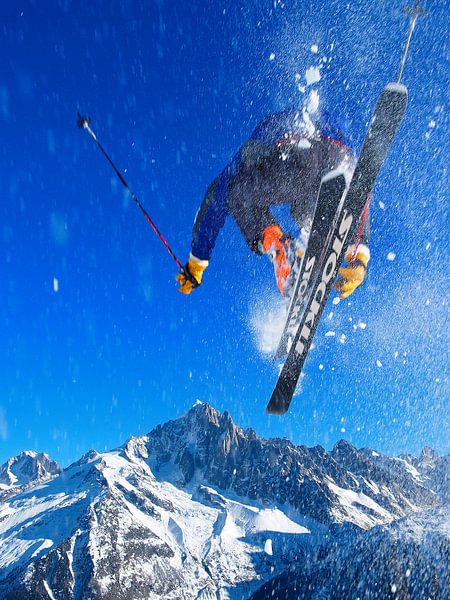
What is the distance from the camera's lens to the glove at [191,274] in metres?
6.96

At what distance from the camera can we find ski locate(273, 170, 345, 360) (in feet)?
20.1

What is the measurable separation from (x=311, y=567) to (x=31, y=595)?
282 feet

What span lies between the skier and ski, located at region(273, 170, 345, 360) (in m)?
0.22

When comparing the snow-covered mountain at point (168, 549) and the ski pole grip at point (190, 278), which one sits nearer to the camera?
the ski pole grip at point (190, 278)

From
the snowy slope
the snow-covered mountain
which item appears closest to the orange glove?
the snowy slope

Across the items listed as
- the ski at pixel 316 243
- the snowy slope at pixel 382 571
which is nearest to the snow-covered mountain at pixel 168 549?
the snowy slope at pixel 382 571

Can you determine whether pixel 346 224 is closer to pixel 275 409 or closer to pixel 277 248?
Result: pixel 277 248

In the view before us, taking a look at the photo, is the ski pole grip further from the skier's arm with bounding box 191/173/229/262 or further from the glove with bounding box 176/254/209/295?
the skier's arm with bounding box 191/173/229/262

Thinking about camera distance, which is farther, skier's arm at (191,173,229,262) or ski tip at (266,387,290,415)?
ski tip at (266,387,290,415)

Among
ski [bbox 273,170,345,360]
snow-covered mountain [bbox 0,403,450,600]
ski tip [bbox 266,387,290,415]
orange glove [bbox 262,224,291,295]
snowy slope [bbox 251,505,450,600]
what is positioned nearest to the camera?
ski [bbox 273,170,345,360]

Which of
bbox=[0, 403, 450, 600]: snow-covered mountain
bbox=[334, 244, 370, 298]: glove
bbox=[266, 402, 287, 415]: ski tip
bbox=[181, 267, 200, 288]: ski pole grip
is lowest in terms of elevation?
bbox=[266, 402, 287, 415]: ski tip

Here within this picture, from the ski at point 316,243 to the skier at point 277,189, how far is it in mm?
215

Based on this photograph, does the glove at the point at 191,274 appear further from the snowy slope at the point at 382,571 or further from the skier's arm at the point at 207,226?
the snowy slope at the point at 382,571

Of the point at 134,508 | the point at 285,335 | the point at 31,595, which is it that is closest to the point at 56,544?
the point at 31,595
